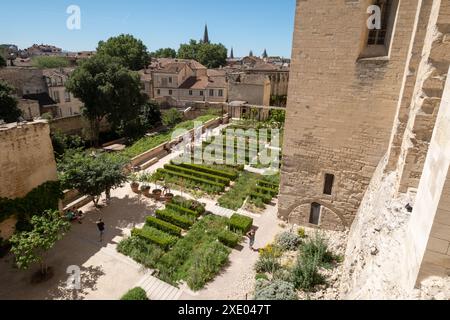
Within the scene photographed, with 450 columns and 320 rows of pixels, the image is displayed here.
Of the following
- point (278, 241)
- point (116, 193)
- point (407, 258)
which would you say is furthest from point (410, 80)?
point (116, 193)

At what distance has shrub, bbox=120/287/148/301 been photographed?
28.6 feet

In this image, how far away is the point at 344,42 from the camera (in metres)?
9.52

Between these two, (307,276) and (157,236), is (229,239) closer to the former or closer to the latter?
(157,236)

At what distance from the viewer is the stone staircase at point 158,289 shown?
9195mm

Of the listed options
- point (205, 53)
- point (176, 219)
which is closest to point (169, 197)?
point (176, 219)

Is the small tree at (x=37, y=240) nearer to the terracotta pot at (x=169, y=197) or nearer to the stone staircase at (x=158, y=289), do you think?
the stone staircase at (x=158, y=289)

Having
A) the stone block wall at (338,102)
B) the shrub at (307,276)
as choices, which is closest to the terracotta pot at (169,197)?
the stone block wall at (338,102)

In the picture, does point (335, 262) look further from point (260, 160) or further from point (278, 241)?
point (260, 160)

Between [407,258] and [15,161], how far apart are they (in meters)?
12.3

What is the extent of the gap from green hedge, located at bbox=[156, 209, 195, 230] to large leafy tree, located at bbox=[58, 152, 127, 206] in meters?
2.60

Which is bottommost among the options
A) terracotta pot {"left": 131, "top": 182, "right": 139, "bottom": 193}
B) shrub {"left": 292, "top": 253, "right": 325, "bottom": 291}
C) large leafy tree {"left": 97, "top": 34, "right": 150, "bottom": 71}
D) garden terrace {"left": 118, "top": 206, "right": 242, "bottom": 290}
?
garden terrace {"left": 118, "top": 206, "right": 242, "bottom": 290}

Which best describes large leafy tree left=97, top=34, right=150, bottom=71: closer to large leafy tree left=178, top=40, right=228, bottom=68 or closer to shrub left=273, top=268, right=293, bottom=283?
large leafy tree left=178, top=40, right=228, bottom=68

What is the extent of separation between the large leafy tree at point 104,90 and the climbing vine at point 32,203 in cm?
1434

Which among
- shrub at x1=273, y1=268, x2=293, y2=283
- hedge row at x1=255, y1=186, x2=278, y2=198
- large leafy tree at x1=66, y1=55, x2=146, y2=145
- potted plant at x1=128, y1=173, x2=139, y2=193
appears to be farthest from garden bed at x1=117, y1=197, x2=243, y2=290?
large leafy tree at x1=66, y1=55, x2=146, y2=145
